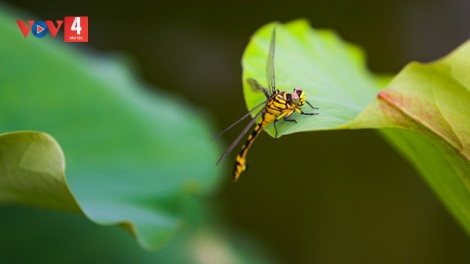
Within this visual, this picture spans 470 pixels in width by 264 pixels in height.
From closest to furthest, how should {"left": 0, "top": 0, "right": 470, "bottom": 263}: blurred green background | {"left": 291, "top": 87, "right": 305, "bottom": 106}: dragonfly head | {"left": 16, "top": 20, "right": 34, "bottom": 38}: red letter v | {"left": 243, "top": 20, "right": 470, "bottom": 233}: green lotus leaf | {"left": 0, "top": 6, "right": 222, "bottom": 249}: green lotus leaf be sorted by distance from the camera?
{"left": 243, "top": 20, "right": 470, "bottom": 233}: green lotus leaf < {"left": 291, "top": 87, "right": 305, "bottom": 106}: dragonfly head < {"left": 0, "top": 6, "right": 222, "bottom": 249}: green lotus leaf < {"left": 16, "top": 20, "right": 34, "bottom": 38}: red letter v < {"left": 0, "top": 0, "right": 470, "bottom": 263}: blurred green background

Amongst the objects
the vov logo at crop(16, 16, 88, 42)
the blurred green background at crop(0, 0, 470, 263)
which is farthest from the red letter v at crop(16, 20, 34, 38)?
the blurred green background at crop(0, 0, 470, 263)

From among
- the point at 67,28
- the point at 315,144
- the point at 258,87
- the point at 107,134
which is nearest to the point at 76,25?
the point at 67,28

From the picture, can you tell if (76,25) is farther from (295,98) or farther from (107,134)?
(295,98)

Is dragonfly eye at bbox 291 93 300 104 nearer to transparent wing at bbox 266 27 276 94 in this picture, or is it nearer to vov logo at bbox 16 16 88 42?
transparent wing at bbox 266 27 276 94

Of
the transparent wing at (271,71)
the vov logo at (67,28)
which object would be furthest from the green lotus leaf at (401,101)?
the vov logo at (67,28)

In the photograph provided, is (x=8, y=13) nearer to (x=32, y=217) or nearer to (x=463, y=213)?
(x=32, y=217)

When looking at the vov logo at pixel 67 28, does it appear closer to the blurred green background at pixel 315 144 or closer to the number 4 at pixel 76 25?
the number 4 at pixel 76 25
